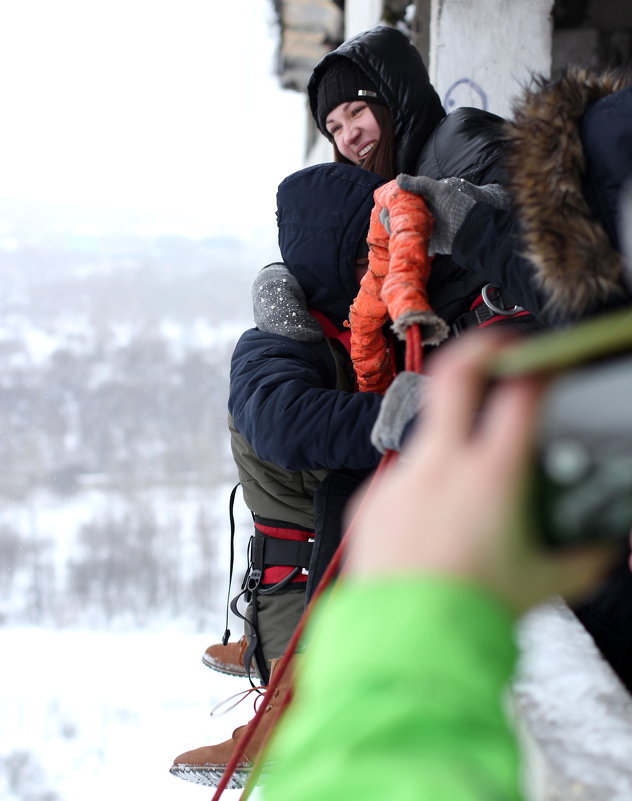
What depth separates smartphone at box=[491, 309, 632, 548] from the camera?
14.4 inches

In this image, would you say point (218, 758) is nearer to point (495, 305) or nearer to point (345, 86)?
point (495, 305)

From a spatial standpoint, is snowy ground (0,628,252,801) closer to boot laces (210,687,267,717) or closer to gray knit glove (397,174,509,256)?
boot laces (210,687,267,717)

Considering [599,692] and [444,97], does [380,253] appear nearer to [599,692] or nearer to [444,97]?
[599,692]

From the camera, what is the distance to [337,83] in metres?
2.48

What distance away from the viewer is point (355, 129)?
7.95 feet

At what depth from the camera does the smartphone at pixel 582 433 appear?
1.20 ft

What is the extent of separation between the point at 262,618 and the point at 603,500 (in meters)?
1.81

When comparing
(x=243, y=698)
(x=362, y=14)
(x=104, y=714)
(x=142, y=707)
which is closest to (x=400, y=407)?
(x=243, y=698)

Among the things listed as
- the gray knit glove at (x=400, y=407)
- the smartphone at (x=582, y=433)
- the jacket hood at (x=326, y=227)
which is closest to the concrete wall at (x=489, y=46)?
the jacket hood at (x=326, y=227)

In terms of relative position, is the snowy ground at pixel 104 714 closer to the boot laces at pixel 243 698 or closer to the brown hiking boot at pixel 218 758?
the boot laces at pixel 243 698

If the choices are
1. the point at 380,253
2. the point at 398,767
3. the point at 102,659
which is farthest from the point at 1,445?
the point at 398,767

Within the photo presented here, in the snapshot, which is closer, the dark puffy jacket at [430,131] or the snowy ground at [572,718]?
the snowy ground at [572,718]

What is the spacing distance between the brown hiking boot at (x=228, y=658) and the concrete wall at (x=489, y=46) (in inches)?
93.7

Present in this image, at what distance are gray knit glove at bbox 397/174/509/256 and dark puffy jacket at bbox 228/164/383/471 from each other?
1.04 ft
